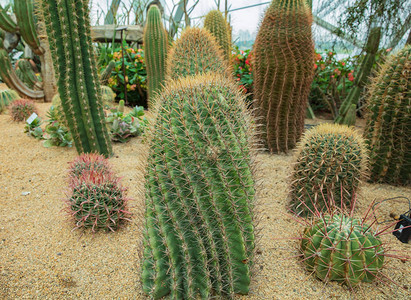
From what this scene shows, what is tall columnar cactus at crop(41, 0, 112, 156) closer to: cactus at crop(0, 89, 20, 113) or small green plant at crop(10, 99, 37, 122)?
small green plant at crop(10, 99, 37, 122)

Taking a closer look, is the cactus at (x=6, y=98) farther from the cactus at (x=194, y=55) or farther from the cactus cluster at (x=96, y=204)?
the cactus at (x=194, y=55)

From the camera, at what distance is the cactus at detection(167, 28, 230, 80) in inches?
90.8

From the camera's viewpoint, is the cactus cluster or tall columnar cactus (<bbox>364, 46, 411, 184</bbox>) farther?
tall columnar cactus (<bbox>364, 46, 411, 184</bbox>)

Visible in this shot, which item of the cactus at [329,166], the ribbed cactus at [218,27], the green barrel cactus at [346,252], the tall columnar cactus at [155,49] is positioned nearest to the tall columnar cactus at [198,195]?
the green barrel cactus at [346,252]

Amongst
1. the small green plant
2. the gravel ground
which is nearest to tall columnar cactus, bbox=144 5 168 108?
the small green plant

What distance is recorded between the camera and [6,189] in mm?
2672

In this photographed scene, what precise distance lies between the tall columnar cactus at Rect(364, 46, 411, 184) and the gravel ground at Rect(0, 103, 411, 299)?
186 mm

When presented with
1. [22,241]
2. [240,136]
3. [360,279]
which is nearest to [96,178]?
[22,241]

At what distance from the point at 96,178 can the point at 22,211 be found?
2.51ft

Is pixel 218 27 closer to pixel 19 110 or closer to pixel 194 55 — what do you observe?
pixel 194 55

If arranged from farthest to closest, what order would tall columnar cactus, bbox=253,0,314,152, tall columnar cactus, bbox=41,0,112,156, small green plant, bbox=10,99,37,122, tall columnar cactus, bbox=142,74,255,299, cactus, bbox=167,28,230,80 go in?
small green plant, bbox=10,99,37,122
tall columnar cactus, bbox=253,0,314,152
tall columnar cactus, bbox=41,0,112,156
cactus, bbox=167,28,230,80
tall columnar cactus, bbox=142,74,255,299

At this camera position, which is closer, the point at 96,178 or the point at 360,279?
the point at 360,279

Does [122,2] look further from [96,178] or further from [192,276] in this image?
[192,276]

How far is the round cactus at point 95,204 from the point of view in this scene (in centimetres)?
206
